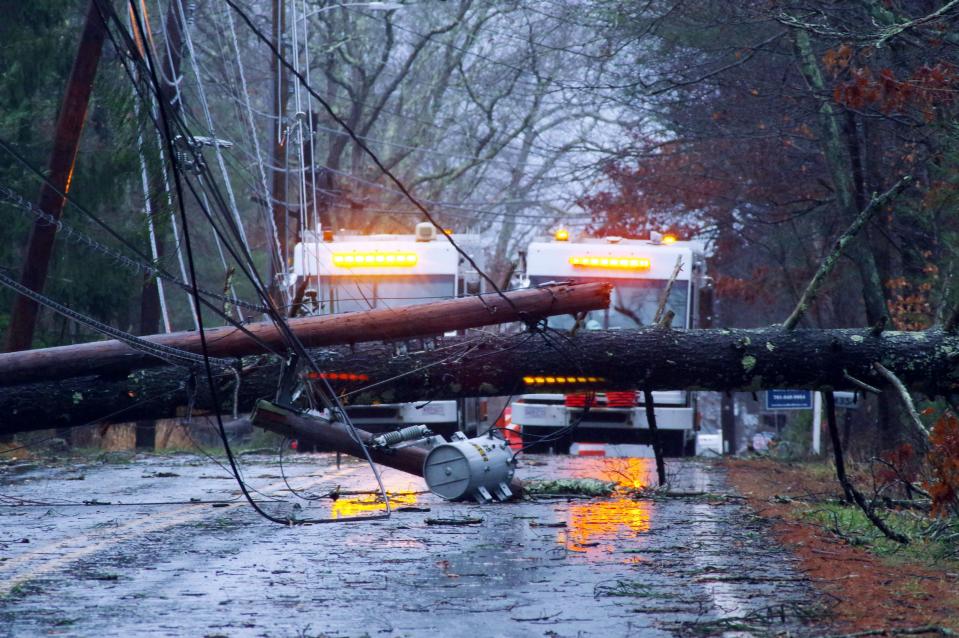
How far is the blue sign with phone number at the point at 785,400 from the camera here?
17188 millimetres

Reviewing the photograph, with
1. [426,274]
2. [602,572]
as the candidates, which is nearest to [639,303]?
[426,274]

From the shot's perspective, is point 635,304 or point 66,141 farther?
point 635,304

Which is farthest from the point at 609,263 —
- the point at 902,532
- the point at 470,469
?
the point at 902,532

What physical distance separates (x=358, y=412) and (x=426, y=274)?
2.11 metres

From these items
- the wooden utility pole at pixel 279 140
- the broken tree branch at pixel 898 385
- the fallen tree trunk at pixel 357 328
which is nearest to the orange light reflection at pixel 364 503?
the fallen tree trunk at pixel 357 328

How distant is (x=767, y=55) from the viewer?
1870cm

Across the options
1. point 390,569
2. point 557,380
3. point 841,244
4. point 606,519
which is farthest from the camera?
point 557,380

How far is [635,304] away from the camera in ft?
57.0

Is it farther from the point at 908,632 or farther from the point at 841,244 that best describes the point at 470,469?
the point at 908,632

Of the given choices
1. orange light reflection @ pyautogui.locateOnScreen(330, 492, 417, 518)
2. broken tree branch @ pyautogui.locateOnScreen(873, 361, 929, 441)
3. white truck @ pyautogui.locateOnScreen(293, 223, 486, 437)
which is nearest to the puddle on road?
orange light reflection @ pyautogui.locateOnScreen(330, 492, 417, 518)

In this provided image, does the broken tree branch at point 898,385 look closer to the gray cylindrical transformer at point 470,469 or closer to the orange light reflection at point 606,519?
the orange light reflection at point 606,519

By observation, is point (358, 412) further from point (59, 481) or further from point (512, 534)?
point (512, 534)

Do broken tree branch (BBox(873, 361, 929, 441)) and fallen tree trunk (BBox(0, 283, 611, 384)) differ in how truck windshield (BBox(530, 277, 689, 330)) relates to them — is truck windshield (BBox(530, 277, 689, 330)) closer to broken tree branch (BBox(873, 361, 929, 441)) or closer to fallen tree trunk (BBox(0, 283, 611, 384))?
broken tree branch (BBox(873, 361, 929, 441))

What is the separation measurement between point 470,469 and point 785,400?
25.7 ft
